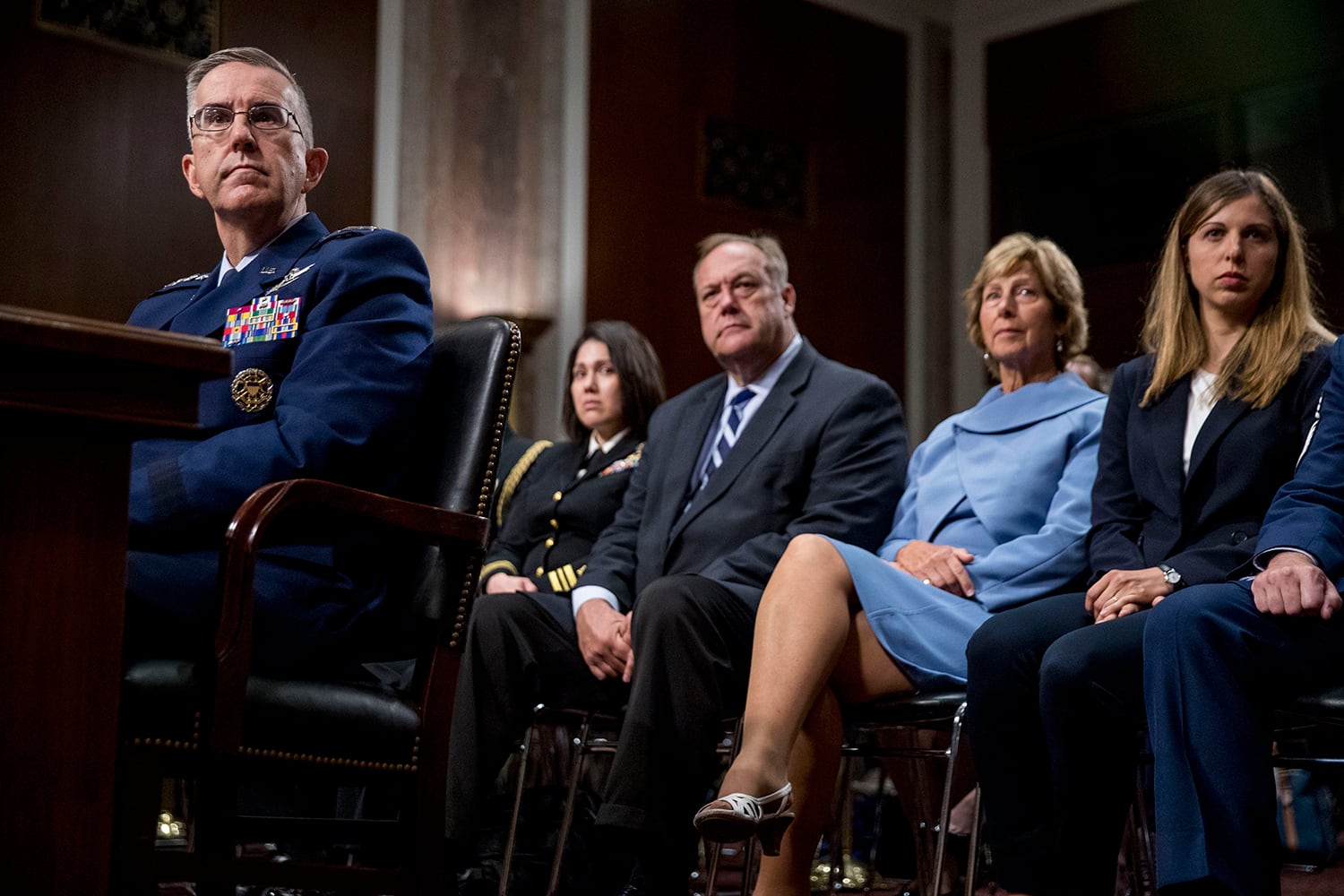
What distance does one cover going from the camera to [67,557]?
138 cm

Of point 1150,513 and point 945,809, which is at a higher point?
point 1150,513

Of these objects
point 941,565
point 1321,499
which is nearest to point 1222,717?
point 1321,499

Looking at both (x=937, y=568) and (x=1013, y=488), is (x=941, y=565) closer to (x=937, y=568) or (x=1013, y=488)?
(x=937, y=568)

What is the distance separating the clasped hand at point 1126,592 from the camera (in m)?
2.26

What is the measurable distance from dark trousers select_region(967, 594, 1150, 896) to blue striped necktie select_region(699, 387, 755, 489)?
3.27 feet

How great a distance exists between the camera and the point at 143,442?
1875 millimetres

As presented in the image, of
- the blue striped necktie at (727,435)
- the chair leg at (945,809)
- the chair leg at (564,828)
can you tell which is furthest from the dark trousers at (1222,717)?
the blue striped necktie at (727,435)

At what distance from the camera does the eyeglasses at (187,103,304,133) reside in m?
2.11

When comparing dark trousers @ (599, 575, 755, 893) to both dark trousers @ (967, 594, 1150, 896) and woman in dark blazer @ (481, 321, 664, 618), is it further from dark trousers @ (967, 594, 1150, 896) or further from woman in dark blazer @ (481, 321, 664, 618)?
woman in dark blazer @ (481, 321, 664, 618)

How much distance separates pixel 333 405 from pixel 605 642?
1179 millimetres

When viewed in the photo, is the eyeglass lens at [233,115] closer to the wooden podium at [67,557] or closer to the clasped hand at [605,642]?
the wooden podium at [67,557]

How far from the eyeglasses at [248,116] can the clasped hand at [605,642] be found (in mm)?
1219

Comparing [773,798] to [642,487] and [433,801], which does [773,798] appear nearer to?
[433,801]

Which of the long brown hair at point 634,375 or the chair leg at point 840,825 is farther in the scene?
the long brown hair at point 634,375
